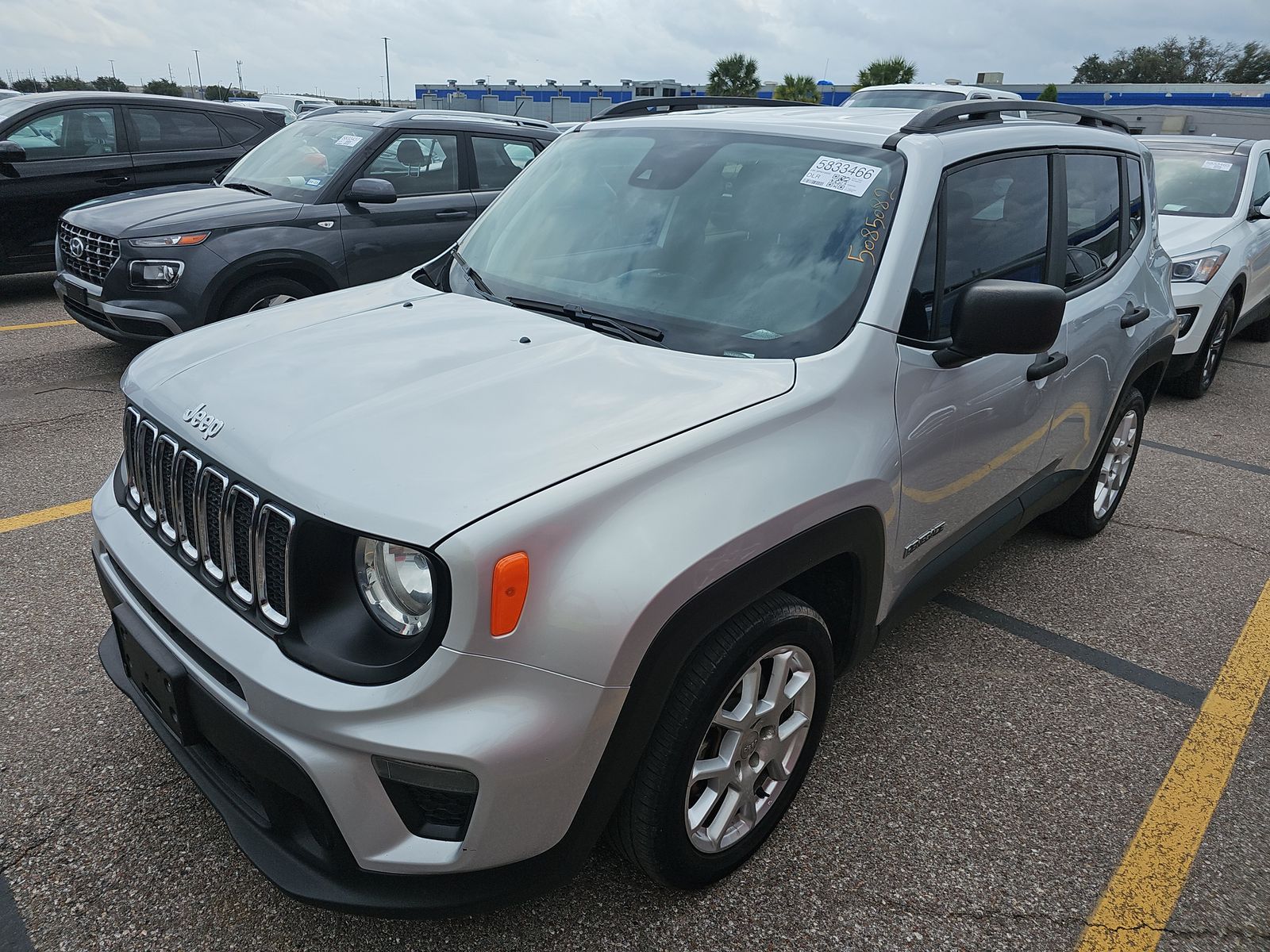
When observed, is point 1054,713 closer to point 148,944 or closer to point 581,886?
point 581,886

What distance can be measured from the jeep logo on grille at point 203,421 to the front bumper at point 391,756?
383 mm

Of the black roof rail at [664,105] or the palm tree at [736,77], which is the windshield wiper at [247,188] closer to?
the black roof rail at [664,105]

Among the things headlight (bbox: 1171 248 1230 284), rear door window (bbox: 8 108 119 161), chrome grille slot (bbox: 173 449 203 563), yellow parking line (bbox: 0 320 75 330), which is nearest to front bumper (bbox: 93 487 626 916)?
chrome grille slot (bbox: 173 449 203 563)

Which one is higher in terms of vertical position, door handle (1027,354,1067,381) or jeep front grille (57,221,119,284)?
door handle (1027,354,1067,381)

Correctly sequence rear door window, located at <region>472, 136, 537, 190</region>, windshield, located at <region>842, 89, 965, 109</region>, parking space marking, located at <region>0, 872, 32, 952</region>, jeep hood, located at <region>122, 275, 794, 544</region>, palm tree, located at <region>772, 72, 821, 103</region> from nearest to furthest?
jeep hood, located at <region>122, 275, 794, 544</region>
parking space marking, located at <region>0, 872, 32, 952</region>
rear door window, located at <region>472, 136, 537, 190</region>
windshield, located at <region>842, 89, 965, 109</region>
palm tree, located at <region>772, 72, 821, 103</region>

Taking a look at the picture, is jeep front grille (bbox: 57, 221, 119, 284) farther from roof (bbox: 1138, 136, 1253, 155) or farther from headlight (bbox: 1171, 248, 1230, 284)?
roof (bbox: 1138, 136, 1253, 155)

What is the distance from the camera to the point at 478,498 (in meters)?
1.66

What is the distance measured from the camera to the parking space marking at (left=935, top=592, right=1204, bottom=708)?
323 cm

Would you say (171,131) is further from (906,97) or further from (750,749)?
(906,97)

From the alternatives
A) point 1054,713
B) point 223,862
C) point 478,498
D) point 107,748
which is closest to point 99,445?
point 107,748

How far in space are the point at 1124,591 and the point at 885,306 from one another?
232 cm

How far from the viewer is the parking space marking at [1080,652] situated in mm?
3232

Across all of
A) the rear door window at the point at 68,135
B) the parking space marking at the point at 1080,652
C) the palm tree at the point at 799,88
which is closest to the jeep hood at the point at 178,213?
the rear door window at the point at 68,135

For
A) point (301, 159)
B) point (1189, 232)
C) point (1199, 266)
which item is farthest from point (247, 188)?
point (1189, 232)
